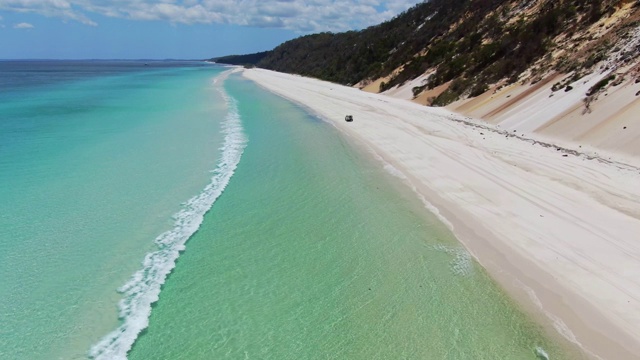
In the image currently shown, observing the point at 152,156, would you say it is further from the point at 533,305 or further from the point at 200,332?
the point at 533,305

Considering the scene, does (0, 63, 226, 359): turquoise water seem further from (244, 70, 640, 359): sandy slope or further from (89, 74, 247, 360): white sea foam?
(244, 70, 640, 359): sandy slope

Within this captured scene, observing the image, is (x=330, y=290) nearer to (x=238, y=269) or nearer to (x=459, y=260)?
(x=238, y=269)

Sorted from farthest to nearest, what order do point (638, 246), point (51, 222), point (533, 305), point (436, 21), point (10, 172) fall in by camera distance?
point (436, 21) < point (10, 172) < point (51, 222) < point (638, 246) < point (533, 305)

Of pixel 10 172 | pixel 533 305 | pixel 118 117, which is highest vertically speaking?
pixel 533 305

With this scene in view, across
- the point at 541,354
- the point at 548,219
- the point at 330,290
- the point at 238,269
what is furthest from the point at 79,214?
the point at 548,219

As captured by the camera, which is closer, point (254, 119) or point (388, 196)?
point (388, 196)

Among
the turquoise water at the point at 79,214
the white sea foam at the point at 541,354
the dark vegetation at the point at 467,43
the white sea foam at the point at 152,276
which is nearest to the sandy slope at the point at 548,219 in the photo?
the white sea foam at the point at 541,354

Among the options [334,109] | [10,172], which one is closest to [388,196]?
[10,172]
